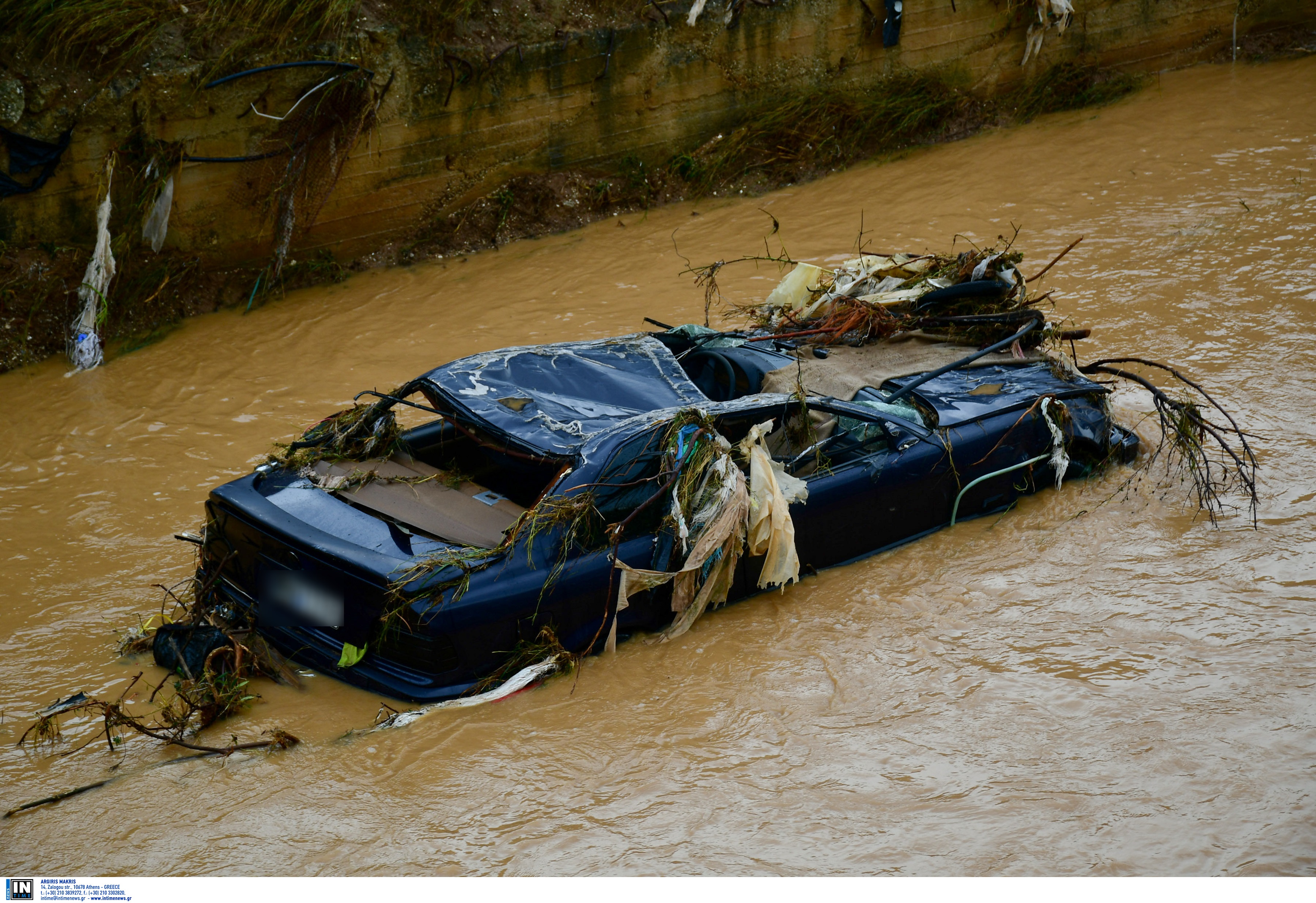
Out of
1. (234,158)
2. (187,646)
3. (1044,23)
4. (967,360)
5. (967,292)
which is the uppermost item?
(1044,23)

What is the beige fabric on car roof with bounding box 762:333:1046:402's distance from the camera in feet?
19.0

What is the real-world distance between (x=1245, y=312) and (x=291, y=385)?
7.29 m

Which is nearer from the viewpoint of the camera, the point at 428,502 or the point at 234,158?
the point at 428,502

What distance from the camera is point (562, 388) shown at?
5.31 meters

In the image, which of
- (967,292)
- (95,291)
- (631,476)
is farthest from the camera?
(95,291)

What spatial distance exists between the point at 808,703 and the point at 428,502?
198 cm

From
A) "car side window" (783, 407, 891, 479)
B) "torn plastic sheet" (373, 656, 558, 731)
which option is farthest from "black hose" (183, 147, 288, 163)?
"torn plastic sheet" (373, 656, 558, 731)

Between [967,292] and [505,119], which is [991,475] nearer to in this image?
[967,292]

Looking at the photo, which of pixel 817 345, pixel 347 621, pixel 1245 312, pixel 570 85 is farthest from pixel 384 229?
pixel 1245 312

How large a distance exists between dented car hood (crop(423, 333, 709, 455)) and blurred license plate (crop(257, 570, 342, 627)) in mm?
1004

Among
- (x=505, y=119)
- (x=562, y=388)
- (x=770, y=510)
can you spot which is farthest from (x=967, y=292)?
(x=505, y=119)

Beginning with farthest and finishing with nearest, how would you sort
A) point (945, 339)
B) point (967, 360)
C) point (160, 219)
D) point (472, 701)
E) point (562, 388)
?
1. point (160, 219)
2. point (945, 339)
3. point (967, 360)
4. point (562, 388)
5. point (472, 701)

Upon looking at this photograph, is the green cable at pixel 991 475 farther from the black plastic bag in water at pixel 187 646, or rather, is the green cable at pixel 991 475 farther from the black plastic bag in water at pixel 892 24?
the black plastic bag in water at pixel 892 24

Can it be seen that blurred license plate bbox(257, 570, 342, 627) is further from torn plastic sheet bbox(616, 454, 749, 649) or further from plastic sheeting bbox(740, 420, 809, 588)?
plastic sheeting bbox(740, 420, 809, 588)
